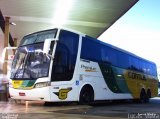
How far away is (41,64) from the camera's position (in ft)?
41.0

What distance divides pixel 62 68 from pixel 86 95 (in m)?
2.03

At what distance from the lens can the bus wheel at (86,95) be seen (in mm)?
13750

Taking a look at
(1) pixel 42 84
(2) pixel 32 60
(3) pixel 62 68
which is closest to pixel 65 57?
(3) pixel 62 68

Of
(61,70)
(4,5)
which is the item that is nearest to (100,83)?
(61,70)

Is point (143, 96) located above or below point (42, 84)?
below

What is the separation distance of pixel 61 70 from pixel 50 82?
73cm

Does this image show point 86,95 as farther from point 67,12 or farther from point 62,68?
point 67,12

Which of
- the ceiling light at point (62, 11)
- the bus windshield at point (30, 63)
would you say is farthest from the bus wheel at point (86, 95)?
the ceiling light at point (62, 11)

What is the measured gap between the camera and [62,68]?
12.8 meters

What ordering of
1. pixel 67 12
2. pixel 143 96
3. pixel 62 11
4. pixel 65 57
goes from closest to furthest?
1. pixel 65 57
2. pixel 143 96
3. pixel 62 11
4. pixel 67 12

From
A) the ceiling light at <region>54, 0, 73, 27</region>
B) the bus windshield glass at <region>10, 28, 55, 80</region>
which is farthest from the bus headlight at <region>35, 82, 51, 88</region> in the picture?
the ceiling light at <region>54, 0, 73, 27</region>

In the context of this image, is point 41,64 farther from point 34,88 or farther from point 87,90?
point 87,90

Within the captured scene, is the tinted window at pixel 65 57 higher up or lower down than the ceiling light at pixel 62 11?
lower down

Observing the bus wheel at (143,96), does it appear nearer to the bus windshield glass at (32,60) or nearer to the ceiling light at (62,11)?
the ceiling light at (62,11)
